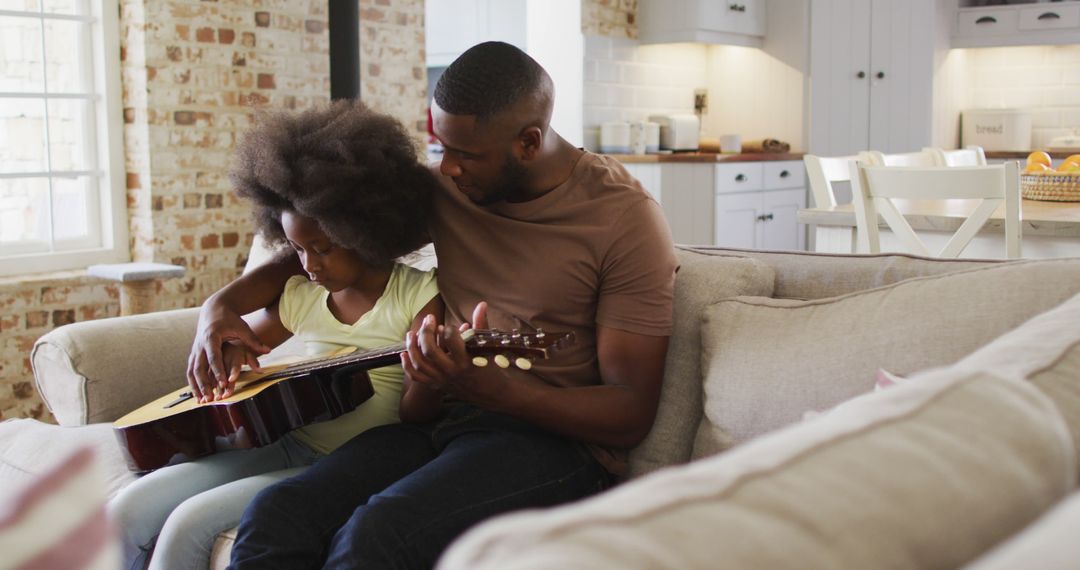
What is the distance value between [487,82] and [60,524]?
1483 mm

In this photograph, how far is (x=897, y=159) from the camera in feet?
13.3

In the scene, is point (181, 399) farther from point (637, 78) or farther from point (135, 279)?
point (637, 78)

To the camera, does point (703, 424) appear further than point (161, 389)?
No

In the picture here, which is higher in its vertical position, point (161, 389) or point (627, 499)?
point (627, 499)

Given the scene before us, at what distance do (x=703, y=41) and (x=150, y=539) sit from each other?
5.03 m

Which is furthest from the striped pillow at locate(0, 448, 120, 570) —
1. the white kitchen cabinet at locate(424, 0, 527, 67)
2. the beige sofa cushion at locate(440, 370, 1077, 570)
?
the white kitchen cabinet at locate(424, 0, 527, 67)

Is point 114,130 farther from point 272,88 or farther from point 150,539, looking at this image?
point 150,539

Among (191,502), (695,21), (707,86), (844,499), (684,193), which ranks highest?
(695,21)

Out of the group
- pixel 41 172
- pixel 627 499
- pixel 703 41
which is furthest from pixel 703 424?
pixel 703 41

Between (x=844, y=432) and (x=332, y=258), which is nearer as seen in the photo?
(x=844, y=432)

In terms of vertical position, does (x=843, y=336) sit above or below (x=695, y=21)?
below

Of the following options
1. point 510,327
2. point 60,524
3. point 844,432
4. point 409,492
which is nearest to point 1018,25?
point 510,327

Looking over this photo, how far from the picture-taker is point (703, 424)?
1.76 meters

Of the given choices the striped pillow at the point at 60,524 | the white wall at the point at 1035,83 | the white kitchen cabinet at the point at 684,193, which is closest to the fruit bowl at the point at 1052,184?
the white kitchen cabinet at the point at 684,193
